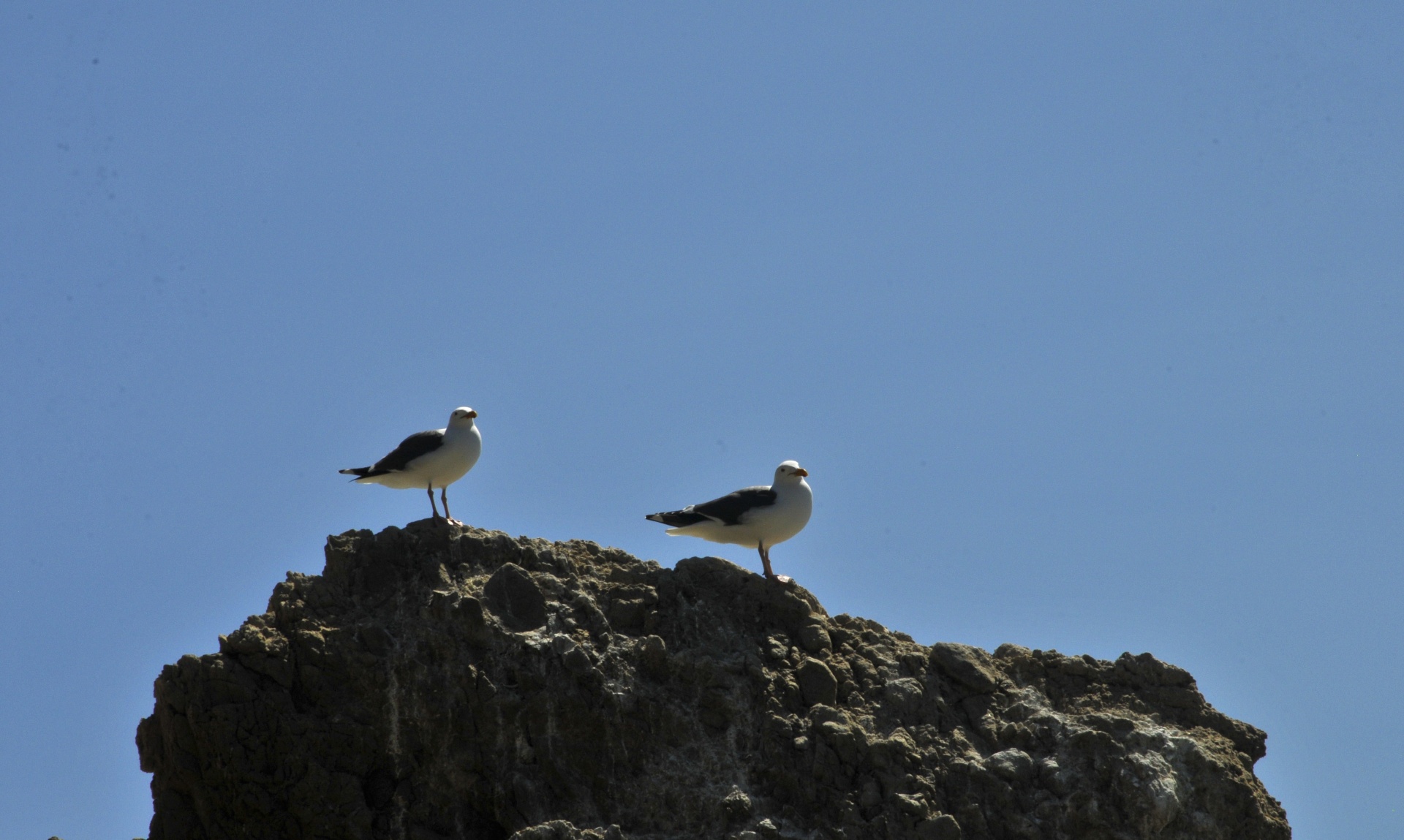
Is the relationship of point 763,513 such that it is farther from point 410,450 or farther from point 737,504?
point 410,450

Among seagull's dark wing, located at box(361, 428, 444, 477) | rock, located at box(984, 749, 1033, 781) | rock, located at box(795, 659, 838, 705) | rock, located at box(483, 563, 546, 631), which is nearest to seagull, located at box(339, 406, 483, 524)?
seagull's dark wing, located at box(361, 428, 444, 477)

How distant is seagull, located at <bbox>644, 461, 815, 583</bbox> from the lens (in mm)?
22484

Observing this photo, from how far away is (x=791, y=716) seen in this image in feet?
66.7

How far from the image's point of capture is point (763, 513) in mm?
22469

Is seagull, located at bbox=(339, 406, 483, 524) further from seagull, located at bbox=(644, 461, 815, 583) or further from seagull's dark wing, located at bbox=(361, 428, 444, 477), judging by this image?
seagull, located at bbox=(644, 461, 815, 583)

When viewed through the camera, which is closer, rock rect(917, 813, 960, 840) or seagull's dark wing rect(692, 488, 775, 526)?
rock rect(917, 813, 960, 840)

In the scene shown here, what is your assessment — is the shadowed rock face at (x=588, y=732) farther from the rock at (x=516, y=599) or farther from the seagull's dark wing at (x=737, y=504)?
the seagull's dark wing at (x=737, y=504)

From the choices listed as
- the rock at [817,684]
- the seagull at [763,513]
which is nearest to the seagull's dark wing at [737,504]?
the seagull at [763,513]

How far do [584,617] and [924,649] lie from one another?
4.73 m

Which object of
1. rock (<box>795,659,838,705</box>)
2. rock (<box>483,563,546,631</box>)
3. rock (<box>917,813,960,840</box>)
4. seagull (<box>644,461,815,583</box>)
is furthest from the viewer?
seagull (<box>644,461,815,583</box>)

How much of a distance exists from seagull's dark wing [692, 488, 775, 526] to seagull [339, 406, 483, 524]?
11.0ft

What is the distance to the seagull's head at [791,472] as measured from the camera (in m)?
22.6

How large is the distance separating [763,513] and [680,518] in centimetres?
131

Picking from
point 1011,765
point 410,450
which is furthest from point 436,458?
point 1011,765
